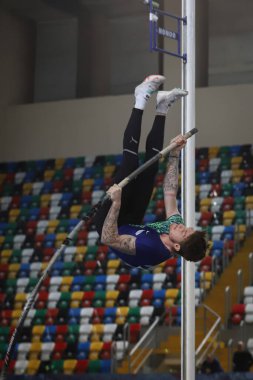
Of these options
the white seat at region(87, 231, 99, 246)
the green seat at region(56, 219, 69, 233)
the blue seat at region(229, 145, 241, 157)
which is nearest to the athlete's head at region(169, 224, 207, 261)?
the white seat at region(87, 231, 99, 246)

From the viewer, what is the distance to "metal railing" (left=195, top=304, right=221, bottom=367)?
1277 cm

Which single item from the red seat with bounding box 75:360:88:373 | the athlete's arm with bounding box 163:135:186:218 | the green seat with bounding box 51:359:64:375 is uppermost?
the athlete's arm with bounding box 163:135:186:218

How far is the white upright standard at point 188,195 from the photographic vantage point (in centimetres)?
749

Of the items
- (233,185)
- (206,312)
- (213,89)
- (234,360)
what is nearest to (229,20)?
(213,89)

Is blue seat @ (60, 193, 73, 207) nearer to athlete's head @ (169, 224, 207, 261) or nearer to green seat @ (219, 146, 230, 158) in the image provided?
green seat @ (219, 146, 230, 158)

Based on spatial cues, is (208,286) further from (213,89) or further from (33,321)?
(213,89)

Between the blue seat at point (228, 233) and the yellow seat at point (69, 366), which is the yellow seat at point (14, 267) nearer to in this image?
the yellow seat at point (69, 366)

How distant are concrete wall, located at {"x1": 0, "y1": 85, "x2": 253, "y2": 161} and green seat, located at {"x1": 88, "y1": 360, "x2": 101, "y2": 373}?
15.6 ft

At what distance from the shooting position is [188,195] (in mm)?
7609

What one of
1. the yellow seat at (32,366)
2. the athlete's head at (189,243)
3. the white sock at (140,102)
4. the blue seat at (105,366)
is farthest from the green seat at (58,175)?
the athlete's head at (189,243)

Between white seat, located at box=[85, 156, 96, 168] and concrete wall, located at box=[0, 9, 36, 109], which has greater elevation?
concrete wall, located at box=[0, 9, 36, 109]

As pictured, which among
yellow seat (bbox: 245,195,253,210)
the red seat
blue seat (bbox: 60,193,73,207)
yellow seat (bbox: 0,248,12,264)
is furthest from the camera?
blue seat (bbox: 60,193,73,207)

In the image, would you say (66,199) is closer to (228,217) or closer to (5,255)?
(5,255)

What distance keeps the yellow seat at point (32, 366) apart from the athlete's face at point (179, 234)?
921 cm
